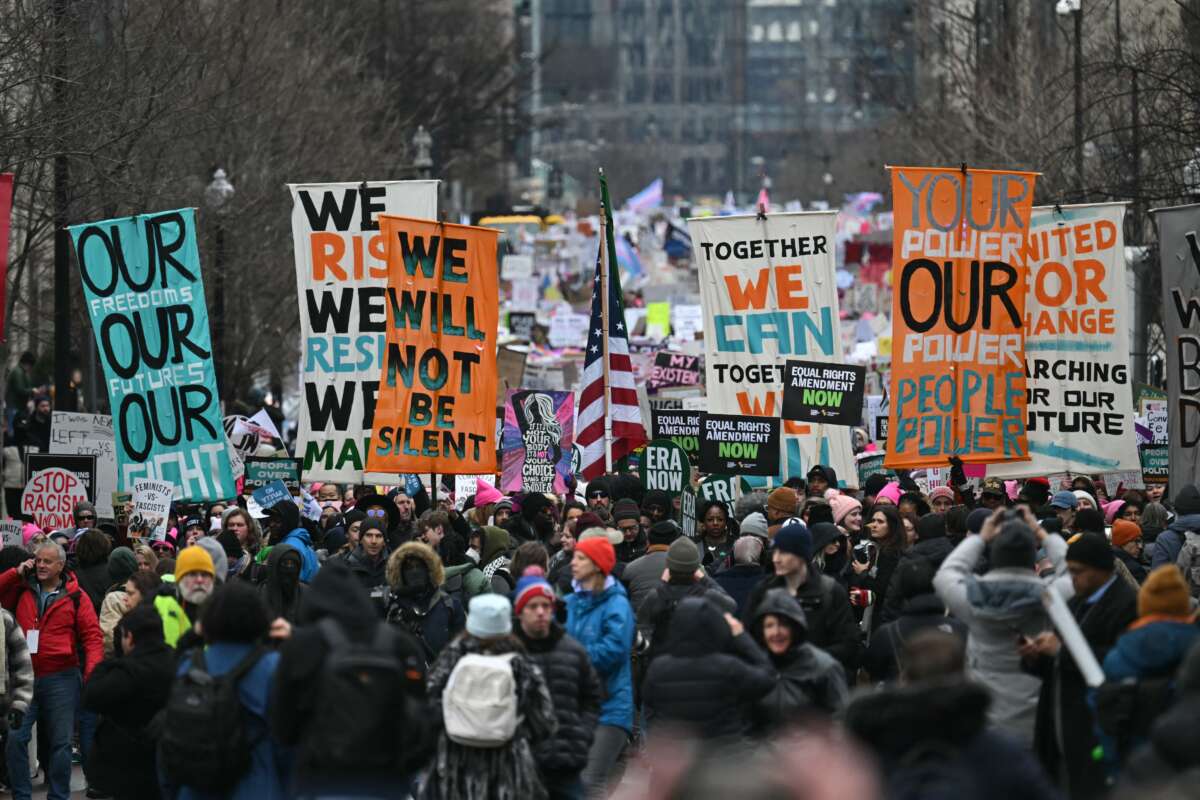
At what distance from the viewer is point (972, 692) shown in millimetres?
6945

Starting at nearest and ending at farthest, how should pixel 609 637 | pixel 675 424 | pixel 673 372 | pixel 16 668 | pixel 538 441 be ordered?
pixel 609 637 → pixel 16 668 → pixel 675 424 → pixel 538 441 → pixel 673 372

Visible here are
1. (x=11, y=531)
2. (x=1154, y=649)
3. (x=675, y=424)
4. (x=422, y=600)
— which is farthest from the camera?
(x=675, y=424)

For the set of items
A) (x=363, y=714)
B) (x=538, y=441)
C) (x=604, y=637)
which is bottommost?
(x=604, y=637)

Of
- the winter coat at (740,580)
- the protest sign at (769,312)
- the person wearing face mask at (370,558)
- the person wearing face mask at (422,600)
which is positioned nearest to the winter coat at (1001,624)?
the winter coat at (740,580)

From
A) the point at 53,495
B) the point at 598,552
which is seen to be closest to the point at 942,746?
the point at 598,552

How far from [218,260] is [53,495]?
1319 cm

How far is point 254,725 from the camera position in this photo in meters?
9.13

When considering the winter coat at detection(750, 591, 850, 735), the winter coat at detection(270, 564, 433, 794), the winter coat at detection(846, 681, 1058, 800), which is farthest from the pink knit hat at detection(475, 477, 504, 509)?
the winter coat at detection(846, 681, 1058, 800)

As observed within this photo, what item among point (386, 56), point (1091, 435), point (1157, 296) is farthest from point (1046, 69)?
point (1091, 435)

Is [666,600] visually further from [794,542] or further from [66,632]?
[66,632]

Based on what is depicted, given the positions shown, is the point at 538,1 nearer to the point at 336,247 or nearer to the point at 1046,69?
the point at 1046,69

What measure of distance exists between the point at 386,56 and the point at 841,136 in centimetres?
9286

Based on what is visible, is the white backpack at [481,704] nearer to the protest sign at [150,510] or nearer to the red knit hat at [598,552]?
the red knit hat at [598,552]

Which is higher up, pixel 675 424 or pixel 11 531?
pixel 675 424
